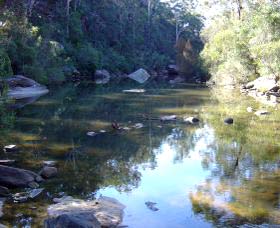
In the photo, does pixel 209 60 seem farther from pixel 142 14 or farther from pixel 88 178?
pixel 88 178

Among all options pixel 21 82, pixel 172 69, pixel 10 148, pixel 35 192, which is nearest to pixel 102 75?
pixel 172 69

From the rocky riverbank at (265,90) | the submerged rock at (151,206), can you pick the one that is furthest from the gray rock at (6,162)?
the rocky riverbank at (265,90)

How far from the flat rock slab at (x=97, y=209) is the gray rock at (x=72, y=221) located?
849mm

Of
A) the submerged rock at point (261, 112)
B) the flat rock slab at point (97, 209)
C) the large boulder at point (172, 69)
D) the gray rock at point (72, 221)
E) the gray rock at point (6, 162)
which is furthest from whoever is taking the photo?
the large boulder at point (172, 69)

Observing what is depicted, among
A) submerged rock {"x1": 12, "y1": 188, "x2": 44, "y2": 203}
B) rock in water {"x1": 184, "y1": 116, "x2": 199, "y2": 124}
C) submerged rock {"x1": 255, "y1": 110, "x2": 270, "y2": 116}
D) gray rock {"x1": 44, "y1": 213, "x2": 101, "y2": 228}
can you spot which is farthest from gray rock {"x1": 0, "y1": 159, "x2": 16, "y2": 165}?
submerged rock {"x1": 255, "y1": 110, "x2": 270, "y2": 116}

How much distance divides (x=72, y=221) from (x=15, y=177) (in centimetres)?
426

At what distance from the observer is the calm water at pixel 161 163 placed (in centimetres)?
920

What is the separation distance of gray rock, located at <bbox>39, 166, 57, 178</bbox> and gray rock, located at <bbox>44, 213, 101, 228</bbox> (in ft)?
13.3

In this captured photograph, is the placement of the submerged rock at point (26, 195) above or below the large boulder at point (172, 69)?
below

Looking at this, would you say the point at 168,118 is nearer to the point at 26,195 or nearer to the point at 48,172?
the point at 48,172

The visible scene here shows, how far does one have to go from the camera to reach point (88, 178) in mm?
11711

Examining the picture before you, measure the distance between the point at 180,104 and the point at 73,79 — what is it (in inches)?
1090

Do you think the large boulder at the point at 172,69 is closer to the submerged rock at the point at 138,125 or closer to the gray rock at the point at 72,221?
the submerged rock at the point at 138,125

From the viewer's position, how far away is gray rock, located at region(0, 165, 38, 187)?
10.6 m
